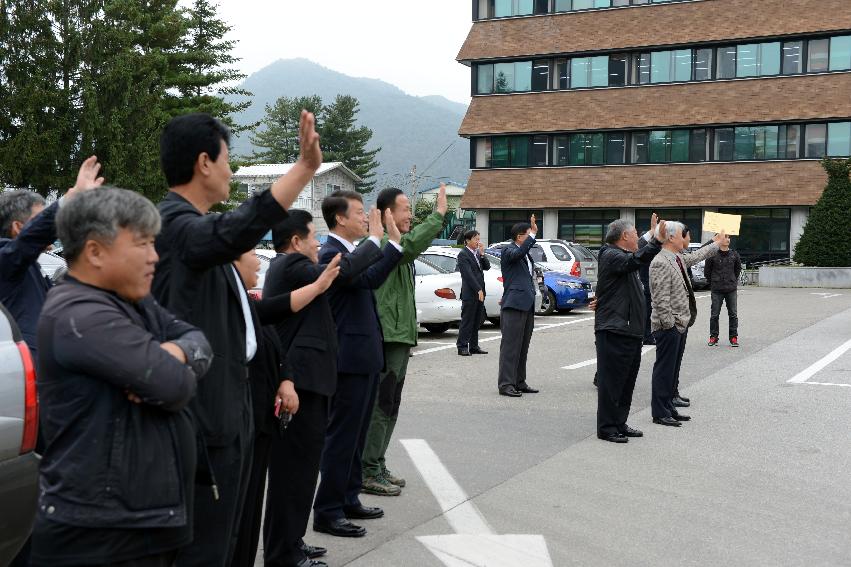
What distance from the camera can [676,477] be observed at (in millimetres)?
6434

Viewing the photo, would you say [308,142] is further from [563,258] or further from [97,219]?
[563,258]

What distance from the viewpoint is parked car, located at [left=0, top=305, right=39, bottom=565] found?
132 inches

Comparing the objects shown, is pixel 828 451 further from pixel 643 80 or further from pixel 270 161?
pixel 270 161

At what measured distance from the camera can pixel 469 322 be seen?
13.4m

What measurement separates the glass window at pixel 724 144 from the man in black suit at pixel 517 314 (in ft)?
104

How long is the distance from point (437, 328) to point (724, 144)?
27.2 m

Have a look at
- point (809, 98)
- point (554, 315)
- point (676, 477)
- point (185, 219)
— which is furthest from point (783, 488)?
point (809, 98)

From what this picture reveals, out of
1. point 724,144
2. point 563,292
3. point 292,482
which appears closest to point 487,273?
point 563,292

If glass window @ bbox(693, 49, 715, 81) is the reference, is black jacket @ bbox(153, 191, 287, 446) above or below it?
below

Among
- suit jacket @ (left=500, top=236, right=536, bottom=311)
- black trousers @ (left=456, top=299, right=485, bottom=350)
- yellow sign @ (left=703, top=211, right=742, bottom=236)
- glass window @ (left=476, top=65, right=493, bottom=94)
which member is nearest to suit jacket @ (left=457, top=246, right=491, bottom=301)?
black trousers @ (left=456, top=299, right=485, bottom=350)

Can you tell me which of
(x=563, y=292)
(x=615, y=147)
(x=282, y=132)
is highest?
(x=282, y=132)

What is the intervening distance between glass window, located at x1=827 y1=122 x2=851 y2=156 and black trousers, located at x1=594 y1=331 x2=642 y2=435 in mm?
33938

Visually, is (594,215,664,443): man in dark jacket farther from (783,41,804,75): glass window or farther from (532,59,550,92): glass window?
(532,59,550,92): glass window

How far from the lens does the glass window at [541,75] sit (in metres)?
42.8
